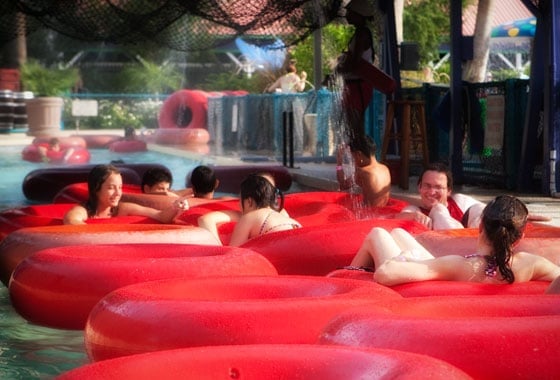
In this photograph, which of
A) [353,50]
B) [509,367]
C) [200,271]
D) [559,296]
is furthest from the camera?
[353,50]

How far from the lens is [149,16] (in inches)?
565

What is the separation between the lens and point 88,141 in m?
22.8

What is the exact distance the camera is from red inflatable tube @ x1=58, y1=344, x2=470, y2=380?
10.6 ft

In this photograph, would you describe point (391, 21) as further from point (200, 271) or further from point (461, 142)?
point (200, 271)

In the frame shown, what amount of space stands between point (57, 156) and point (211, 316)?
15315mm

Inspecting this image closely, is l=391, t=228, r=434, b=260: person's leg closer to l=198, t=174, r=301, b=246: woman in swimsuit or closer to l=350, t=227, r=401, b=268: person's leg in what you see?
l=350, t=227, r=401, b=268: person's leg

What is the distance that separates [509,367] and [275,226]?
133 inches

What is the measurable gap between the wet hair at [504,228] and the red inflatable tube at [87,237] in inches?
91.0

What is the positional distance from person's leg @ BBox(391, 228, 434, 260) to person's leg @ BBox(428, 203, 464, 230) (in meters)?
1.12

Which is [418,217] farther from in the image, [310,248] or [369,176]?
[369,176]

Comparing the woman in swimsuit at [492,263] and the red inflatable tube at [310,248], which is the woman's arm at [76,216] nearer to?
the red inflatable tube at [310,248]

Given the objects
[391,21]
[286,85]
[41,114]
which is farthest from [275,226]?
[41,114]

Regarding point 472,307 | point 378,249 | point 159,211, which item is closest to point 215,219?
point 159,211

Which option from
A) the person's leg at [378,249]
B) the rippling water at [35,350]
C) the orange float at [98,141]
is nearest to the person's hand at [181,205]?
the rippling water at [35,350]
